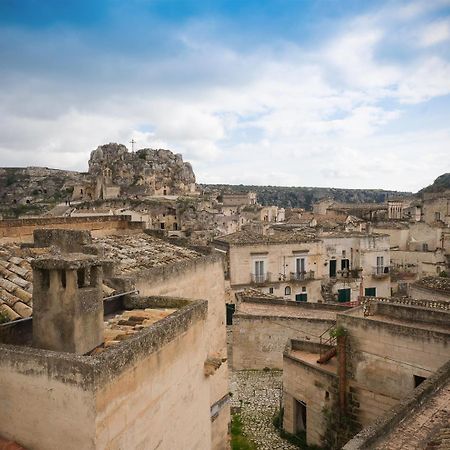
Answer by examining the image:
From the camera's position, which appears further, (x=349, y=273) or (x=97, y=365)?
(x=349, y=273)

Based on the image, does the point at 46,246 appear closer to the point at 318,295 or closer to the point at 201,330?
the point at 201,330

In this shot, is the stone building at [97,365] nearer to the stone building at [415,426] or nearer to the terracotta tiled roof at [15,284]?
the terracotta tiled roof at [15,284]

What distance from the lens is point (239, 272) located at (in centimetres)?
2995

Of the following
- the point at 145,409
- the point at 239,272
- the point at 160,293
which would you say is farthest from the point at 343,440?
the point at 239,272

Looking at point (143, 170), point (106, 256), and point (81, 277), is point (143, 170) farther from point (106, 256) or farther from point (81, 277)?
point (81, 277)

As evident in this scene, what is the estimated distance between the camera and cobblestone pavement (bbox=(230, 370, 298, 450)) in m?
14.3

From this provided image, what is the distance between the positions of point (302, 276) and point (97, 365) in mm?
28080

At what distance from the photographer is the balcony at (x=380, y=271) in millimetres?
34534

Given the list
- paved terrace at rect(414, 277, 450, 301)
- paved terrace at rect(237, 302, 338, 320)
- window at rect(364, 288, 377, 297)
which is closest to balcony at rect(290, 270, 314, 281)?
window at rect(364, 288, 377, 297)

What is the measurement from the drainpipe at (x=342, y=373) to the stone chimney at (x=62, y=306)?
947 cm

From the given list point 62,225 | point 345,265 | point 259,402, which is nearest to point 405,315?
point 259,402

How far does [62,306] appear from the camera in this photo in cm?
530

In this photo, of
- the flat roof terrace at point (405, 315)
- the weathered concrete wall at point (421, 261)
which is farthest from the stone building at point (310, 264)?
the flat roof terrace at point (405, 315)

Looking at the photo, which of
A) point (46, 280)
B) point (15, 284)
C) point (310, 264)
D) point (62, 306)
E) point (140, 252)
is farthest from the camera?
point (310, 264)
